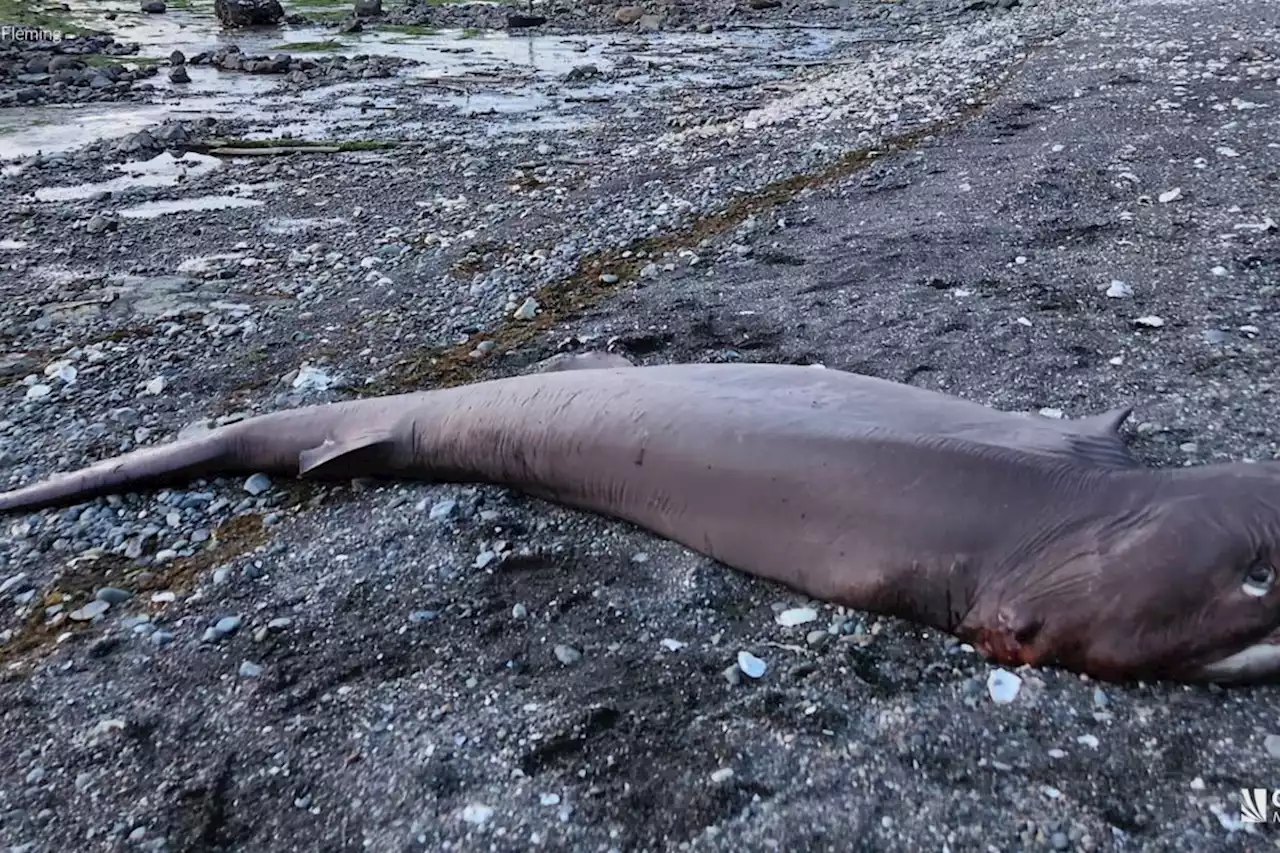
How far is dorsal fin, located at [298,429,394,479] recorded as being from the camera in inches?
223

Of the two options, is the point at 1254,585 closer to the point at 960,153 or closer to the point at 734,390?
the point at 734,390

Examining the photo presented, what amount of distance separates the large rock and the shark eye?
34578 millimetres

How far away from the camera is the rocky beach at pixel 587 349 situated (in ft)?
11.8

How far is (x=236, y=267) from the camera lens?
1047 centimetres

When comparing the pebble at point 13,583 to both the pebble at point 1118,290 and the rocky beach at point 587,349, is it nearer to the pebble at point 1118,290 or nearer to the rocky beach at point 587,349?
the rocky beach at point 587,349

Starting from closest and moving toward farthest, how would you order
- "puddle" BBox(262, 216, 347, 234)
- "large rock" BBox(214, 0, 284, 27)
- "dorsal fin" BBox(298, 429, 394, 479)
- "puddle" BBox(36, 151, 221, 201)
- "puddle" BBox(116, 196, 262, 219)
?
"dorsal fin" BBox(298, 429, 394, 479) < "puddle" BBox(262, 216, 347, 234) < "puddle" BBox(116, 196, 262, 219) < "puddle" BBox(36, 151, 221, 201) < "large rock" BBox(214, 0, 284, 27)

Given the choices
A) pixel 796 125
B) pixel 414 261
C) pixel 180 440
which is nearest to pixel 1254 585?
pixel 180 440

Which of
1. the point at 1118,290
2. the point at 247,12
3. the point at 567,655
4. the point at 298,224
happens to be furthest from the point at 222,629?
the point at 247,12

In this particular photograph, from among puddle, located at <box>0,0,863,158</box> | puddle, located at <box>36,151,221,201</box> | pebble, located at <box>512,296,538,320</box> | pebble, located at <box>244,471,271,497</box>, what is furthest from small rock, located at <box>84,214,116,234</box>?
pebble, located at <box>244,471,271,497</box>

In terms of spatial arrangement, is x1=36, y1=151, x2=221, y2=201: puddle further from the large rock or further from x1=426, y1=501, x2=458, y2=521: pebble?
the large rock

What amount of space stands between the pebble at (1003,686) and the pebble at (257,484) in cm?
389

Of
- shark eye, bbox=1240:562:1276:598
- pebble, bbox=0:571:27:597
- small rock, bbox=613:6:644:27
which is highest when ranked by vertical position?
shark eye, bbox=1240:562:1276:598

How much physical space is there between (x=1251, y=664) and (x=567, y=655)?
2.36 metres

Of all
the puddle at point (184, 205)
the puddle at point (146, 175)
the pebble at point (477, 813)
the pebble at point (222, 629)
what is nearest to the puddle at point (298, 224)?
the puddle at point (184, 205)
